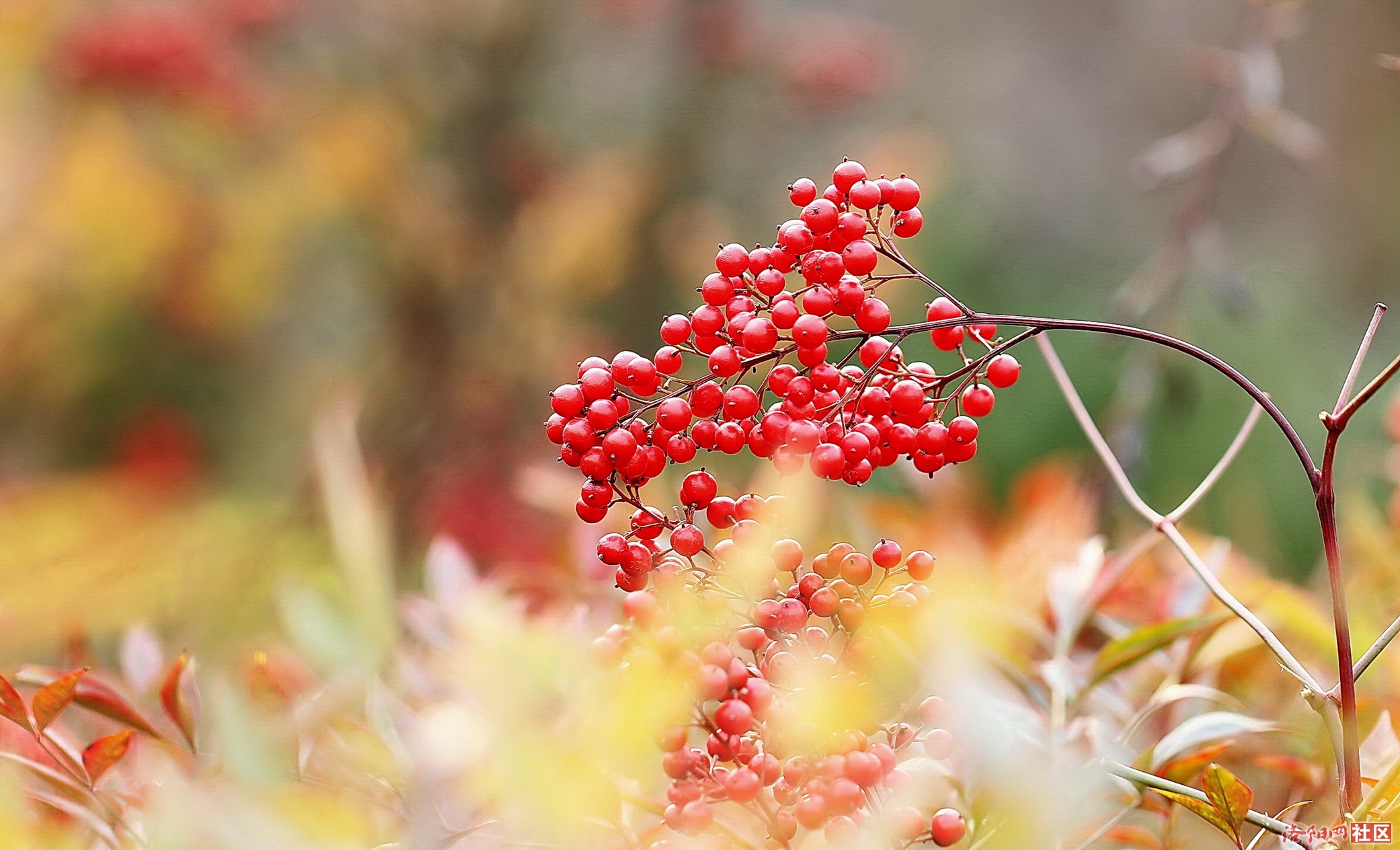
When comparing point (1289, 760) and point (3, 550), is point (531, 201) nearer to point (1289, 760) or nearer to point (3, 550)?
point (3, 550)

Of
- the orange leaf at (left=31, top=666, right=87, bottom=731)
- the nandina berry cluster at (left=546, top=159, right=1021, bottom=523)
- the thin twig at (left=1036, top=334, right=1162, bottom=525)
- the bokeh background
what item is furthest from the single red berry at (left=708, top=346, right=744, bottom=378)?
the bokeh background

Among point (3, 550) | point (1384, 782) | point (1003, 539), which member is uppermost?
point (3, 550)

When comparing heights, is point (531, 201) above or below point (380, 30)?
below

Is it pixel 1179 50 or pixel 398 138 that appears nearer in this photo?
pixel 398 138

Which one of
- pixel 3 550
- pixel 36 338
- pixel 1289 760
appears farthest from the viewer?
pixel 36 338

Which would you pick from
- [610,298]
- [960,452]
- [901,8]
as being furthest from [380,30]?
[960,452]

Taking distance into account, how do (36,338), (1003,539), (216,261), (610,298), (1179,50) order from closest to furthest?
(1003,539) < (36,338) < (216,261) < (610,298) < (1179,50)
